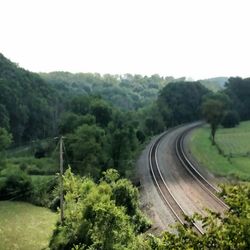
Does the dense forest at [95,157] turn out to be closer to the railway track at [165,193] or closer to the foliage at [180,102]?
the foliage at [180,102]

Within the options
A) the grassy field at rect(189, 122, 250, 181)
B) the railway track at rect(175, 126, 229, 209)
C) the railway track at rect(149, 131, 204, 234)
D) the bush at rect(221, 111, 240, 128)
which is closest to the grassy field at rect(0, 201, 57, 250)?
the railway track at rect(149, 131, 204, 234)

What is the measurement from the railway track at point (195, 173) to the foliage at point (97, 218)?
12.5 m

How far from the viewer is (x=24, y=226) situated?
48.2 meters

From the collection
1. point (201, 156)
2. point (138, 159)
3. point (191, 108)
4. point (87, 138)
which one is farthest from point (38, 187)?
point (191, 108)

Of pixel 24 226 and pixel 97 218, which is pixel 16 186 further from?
pixel 97 218

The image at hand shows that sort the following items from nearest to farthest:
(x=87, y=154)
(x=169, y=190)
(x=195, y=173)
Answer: (x=169, y=190) → (x=87, y=154) → (x=195, y=173)

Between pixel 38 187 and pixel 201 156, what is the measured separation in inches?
1293

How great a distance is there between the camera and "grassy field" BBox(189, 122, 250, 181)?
68.5 m

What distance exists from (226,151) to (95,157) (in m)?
36.0

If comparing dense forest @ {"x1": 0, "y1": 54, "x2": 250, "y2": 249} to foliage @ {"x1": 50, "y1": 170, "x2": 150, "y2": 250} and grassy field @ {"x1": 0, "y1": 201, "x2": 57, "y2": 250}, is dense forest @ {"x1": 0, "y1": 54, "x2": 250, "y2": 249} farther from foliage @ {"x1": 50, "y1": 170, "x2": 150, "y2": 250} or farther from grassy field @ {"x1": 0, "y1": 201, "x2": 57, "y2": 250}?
grassy field @ {"x1": 0, "y1": 201, "x2": 57, "y2": 250}

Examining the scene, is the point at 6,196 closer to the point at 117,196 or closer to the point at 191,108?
the point at 117,196

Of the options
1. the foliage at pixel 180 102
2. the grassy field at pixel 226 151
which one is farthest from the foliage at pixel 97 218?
the foliage at pixel 180 102

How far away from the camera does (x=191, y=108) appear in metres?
153

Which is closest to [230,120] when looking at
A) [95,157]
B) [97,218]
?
[95,157]
